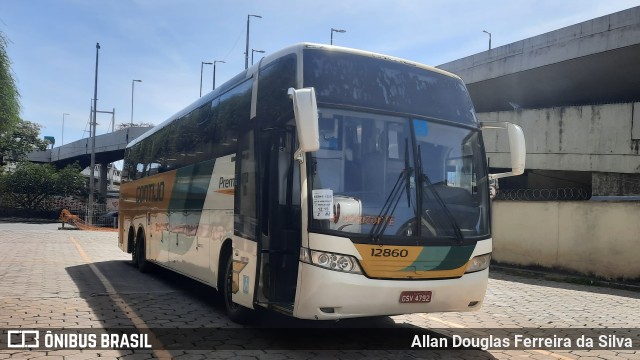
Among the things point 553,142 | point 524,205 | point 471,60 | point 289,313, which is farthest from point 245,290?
point 471,60

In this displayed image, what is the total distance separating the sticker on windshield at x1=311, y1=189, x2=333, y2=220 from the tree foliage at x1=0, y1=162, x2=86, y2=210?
46751 millimetres

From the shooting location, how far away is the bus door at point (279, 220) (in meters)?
6.05

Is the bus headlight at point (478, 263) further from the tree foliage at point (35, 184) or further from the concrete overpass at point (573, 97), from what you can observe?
the tree foliage at point (35, 184)

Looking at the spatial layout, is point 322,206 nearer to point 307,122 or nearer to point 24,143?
point 307,122

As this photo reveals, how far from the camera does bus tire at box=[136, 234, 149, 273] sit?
13.1 m

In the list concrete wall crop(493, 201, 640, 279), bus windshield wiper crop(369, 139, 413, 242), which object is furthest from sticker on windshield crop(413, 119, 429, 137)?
concrete wall crop(493, 201, 640, 279)

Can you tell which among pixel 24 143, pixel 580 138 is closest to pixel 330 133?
pixel 580 138

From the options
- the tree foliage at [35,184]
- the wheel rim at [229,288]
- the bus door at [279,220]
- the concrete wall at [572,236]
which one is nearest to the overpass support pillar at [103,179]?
the tree foliage at [35,184]

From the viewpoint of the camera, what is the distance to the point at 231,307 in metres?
7.42

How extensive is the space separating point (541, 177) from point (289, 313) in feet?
56.5

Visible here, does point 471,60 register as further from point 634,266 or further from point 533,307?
point 533,307

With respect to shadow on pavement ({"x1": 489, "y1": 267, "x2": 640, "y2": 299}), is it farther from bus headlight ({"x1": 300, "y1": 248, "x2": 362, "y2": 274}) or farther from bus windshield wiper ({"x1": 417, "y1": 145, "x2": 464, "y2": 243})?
bus headlight ({"x1": 300, "y1": 248, "x2": 362, "y2": 274})

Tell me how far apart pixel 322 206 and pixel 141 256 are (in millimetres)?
9337

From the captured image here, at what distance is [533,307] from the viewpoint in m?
9.69
